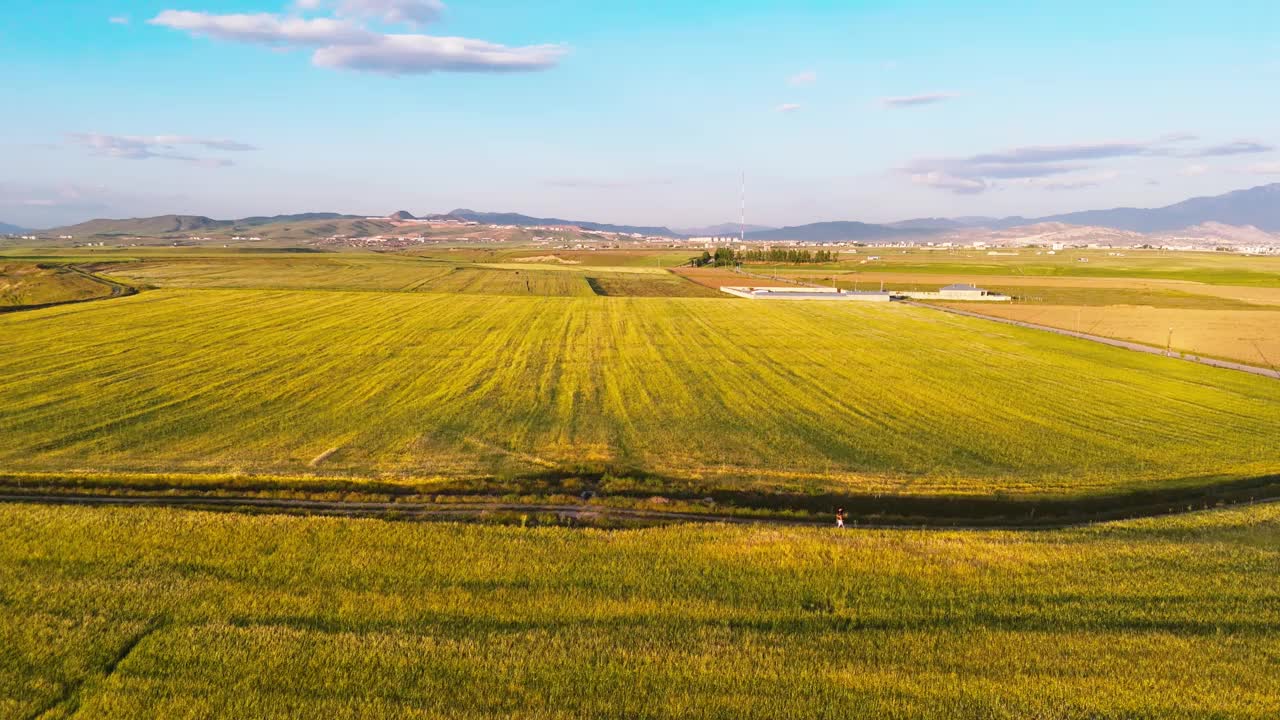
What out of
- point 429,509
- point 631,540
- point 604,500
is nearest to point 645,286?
point 604,500

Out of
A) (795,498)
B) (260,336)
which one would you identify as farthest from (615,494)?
(260,336)

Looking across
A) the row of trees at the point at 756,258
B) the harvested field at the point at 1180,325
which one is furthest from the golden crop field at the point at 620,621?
the row of trees at the point at 756,258

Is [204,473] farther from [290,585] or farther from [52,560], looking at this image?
[290,585]

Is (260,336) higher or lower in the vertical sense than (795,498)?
higher

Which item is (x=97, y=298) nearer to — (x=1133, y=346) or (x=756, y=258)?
(x=1133, y=346)

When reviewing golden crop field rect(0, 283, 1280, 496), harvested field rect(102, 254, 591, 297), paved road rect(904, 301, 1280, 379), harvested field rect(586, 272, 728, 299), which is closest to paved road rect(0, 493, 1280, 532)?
golden crop field rect(0, 283, 1280, 496)

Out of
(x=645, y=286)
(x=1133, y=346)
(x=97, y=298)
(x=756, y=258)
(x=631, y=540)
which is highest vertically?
(x=756, y=258)

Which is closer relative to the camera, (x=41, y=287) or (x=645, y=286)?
(x=41, y=287)
